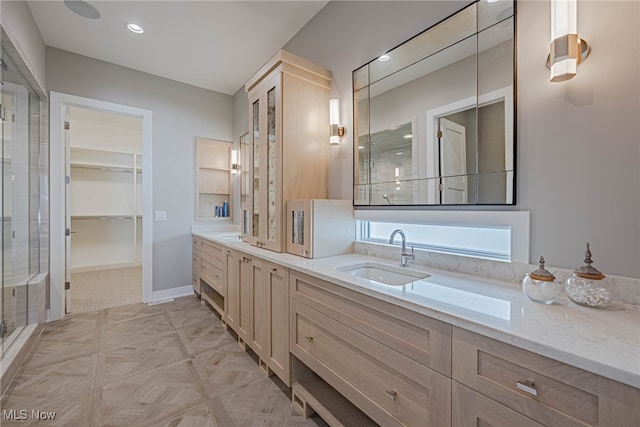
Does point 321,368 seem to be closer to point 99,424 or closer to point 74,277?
point 99,424

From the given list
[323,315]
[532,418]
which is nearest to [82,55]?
[323,315]

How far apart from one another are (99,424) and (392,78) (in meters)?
2.76

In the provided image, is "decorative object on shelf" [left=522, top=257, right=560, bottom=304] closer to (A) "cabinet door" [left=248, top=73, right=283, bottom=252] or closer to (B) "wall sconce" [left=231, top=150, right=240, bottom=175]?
(A) "cabinet door" [left=248, top=73, right=283, bottom=252]

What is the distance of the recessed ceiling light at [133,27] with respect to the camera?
2574mm

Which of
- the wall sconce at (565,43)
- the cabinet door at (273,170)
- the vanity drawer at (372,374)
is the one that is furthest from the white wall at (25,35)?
the wall sconce at (565,43)

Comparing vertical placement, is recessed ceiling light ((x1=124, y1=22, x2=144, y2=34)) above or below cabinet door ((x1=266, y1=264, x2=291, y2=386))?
above

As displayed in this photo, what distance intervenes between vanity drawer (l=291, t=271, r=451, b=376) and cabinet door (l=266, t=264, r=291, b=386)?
238 millimetres

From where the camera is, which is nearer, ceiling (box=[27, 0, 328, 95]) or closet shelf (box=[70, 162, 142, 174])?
ceiling (box=[27, 0, 328, 95])

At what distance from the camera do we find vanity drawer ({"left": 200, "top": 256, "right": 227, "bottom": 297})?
8.93ft

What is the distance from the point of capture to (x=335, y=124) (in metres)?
2.19

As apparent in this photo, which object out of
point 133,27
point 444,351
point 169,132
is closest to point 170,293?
point 169,132

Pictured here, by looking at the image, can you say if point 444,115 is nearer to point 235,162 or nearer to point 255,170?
point 255,170

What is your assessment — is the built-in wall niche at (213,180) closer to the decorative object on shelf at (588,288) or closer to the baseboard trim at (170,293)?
the baseboard trim at (170,293)

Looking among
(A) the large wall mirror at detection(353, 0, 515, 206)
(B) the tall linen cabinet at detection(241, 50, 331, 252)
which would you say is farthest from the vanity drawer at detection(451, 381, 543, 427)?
(B) the tall linen cabinet at detection(241, 50, 331, 252)
